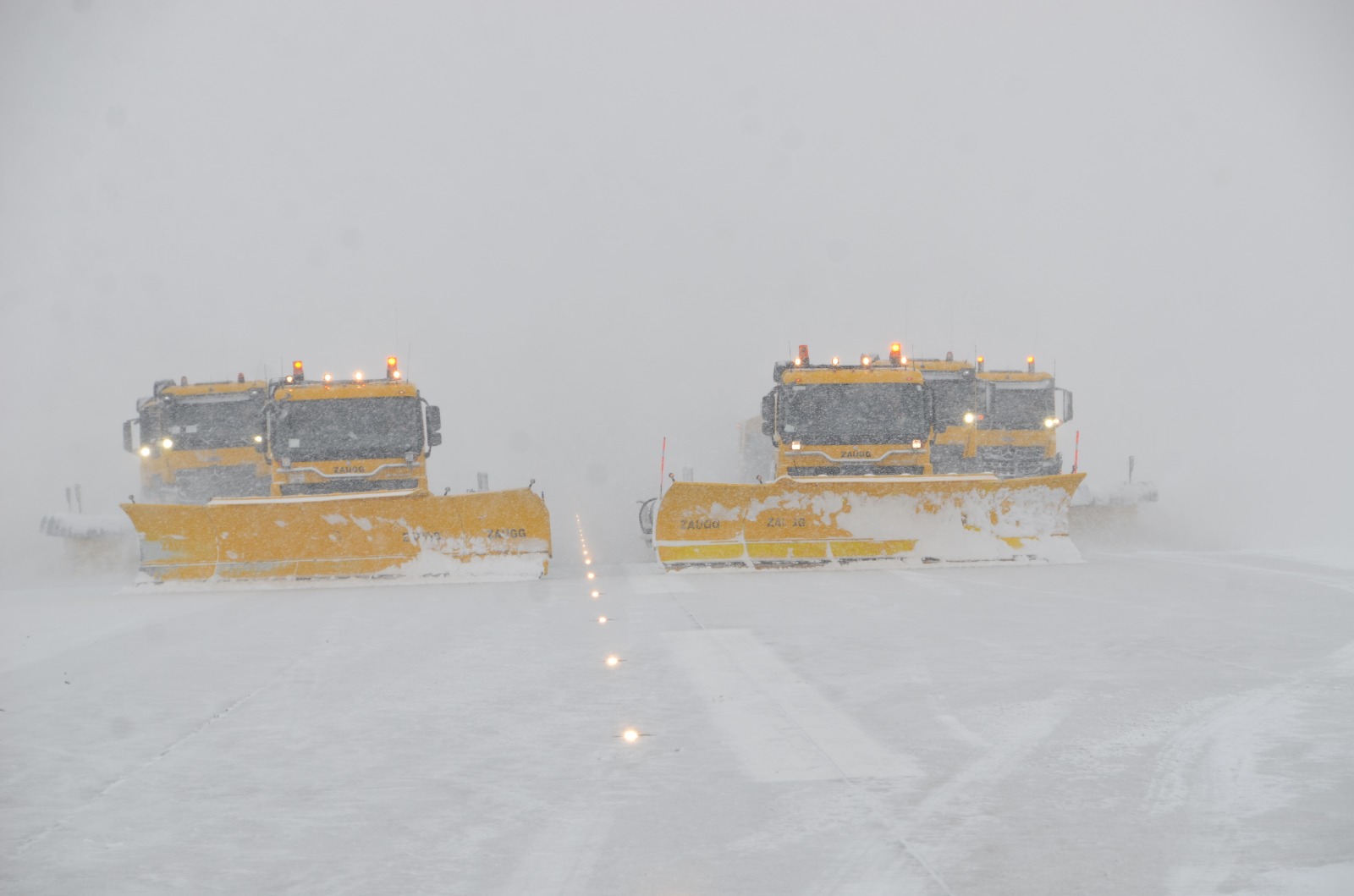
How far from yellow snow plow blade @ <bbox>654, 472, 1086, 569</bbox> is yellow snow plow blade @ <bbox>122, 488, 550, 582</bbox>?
1.70 meters

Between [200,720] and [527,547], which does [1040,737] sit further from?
[527,547]

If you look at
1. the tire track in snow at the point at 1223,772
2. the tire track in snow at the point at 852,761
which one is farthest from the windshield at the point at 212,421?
the tire track in snow at the point at 1223,772

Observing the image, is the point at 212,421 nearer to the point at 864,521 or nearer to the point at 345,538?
the point at 345,538

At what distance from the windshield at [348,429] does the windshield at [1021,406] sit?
9.19 m

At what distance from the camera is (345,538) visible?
12906mm

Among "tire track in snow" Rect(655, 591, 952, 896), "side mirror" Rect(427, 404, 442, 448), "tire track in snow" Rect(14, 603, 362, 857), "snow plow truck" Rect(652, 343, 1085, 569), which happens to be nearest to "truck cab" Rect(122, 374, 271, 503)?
"side mirror" Rect(427, 404, 442, 448)

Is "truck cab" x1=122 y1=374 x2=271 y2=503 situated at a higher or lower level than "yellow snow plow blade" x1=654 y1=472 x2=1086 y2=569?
higher

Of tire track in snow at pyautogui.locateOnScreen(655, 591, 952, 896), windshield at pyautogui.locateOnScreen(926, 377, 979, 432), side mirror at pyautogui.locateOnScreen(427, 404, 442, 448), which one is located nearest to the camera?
tire track in snow at pyautogui.locateOnScreen(655, 591, 952, 896)

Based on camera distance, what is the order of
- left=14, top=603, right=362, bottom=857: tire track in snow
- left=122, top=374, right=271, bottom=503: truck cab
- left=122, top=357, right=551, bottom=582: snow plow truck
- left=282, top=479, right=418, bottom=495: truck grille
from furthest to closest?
left=122, top=374, right=271, bottom=503: truck cab
left=282, top=479, right=418, bottom=495: truck grille
left=122, top=357, right=551, bottom=582: snow plow truck
left=14, top=603, right=362, bottom=857: tire track in snow

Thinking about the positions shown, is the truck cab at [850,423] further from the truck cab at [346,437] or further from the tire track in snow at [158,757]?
the tire track in snow at [158,757]

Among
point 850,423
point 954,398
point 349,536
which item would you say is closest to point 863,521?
point 850,423

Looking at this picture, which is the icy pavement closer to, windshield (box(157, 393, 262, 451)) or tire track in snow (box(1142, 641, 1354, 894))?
tire track in snow (box(1142, 641, 1354, 894))

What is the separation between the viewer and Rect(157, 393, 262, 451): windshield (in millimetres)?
17078

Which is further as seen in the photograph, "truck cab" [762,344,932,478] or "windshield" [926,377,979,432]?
"windshield" [926,377,979,432]
